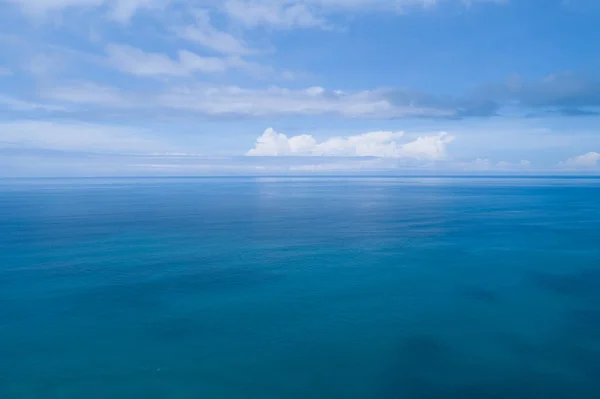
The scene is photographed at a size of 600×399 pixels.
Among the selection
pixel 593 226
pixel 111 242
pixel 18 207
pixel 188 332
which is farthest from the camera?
pixel 18 207

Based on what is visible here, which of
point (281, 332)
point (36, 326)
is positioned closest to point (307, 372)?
point (281, 332)

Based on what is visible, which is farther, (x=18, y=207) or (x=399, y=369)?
(x=18, y=207)

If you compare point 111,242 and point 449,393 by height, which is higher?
point 111,242

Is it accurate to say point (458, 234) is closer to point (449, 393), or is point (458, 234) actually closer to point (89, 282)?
point (449, 393)

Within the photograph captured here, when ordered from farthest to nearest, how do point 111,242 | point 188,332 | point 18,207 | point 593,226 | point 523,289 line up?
1. point 18,207
2. point 593,226
3. point 111,242
4. point 523,289
5. point 188,332

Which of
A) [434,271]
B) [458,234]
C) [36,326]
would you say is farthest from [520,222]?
[36,326]

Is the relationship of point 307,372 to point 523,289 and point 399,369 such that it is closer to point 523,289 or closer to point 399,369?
point 399,369
